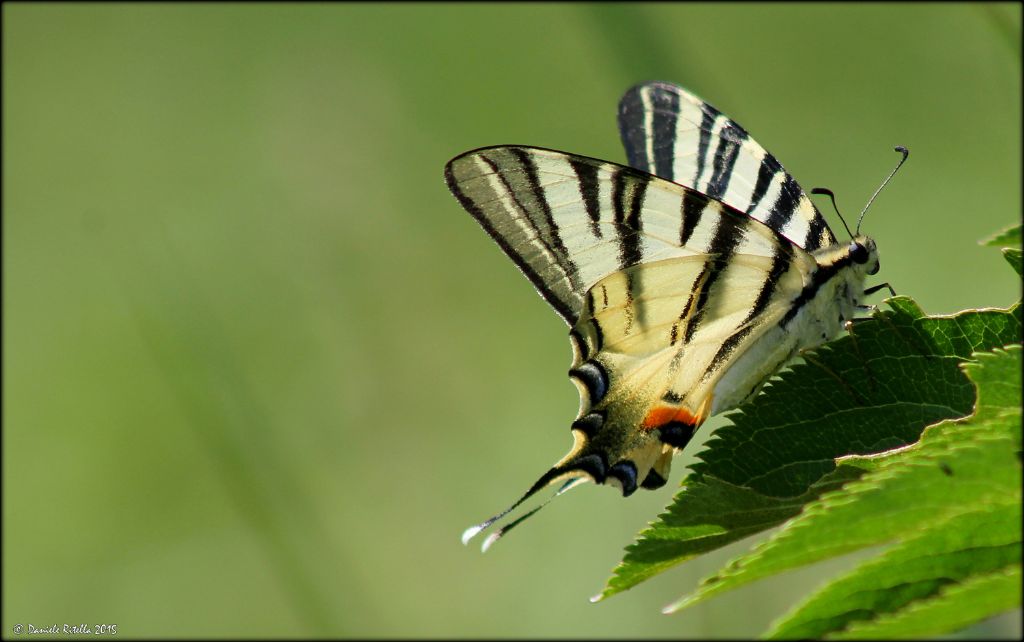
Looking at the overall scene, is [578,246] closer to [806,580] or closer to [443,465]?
[806,580]

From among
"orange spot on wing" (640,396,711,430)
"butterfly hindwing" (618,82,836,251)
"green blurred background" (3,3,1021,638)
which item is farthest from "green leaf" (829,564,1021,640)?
"green blurred background" (3,3,1021,638)

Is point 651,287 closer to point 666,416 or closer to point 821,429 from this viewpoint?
point 666,416

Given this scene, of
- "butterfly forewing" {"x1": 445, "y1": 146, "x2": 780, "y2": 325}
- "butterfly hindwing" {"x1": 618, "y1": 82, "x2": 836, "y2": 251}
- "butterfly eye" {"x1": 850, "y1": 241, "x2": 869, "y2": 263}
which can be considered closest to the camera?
"butterfly forewing" {"x1": 445, "y1": 146, "x2": 780, "y2": 325}

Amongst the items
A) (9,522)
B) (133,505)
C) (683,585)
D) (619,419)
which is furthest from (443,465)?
(619,419)

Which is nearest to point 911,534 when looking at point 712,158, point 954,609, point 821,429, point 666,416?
point 954,609

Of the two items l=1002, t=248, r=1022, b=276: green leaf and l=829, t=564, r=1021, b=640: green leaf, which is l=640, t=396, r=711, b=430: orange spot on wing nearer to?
l=1002, t=248, r=1022, b=276: green leaf
